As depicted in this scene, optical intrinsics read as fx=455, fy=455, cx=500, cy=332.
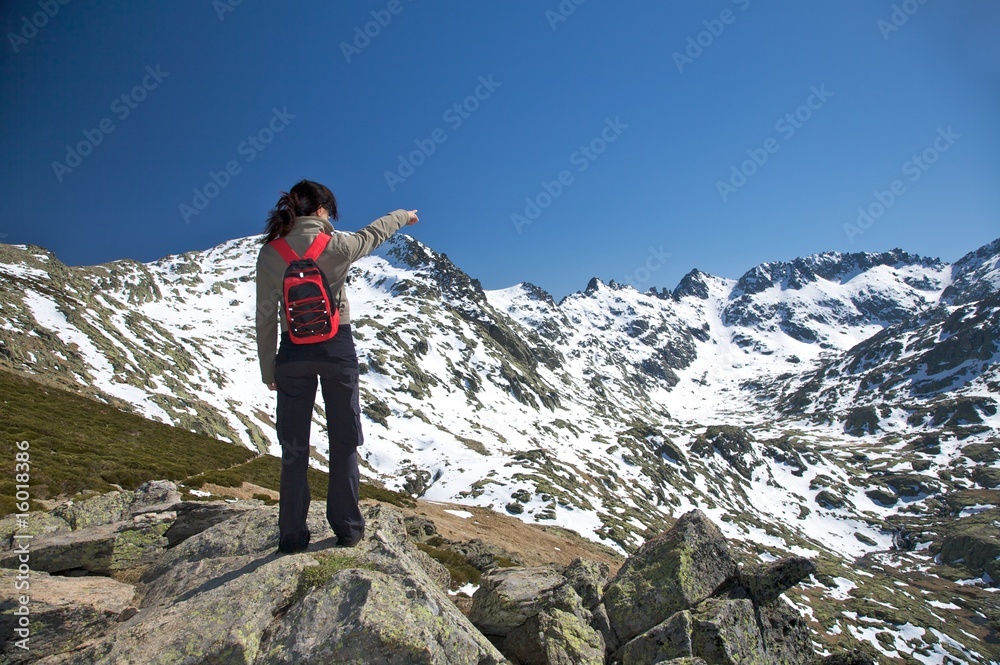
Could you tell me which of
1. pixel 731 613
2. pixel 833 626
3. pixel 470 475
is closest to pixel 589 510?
pixel 470 475

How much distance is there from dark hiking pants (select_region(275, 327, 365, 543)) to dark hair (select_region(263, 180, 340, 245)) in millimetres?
1818

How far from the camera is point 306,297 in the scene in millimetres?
6719

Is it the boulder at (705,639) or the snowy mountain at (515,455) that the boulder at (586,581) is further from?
the snowy mountain at (515,455)

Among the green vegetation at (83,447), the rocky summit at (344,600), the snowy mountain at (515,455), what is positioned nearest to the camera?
the rocky summit at (344,600)

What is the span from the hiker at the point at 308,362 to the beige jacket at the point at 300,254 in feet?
0.05

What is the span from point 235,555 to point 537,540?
1608 inches

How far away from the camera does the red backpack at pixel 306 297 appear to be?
22.0 ft

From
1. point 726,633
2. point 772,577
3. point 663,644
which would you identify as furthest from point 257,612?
point 772,577

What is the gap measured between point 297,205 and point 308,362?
2.55 meters

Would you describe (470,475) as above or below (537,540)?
above

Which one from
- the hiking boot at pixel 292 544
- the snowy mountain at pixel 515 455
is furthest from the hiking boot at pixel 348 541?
the snowy mountain at pixel 515 455

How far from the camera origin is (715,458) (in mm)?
187750

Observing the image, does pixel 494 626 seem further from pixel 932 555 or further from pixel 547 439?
pixel 932 555

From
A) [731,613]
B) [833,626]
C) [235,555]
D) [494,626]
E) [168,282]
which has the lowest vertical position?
[833,626]
